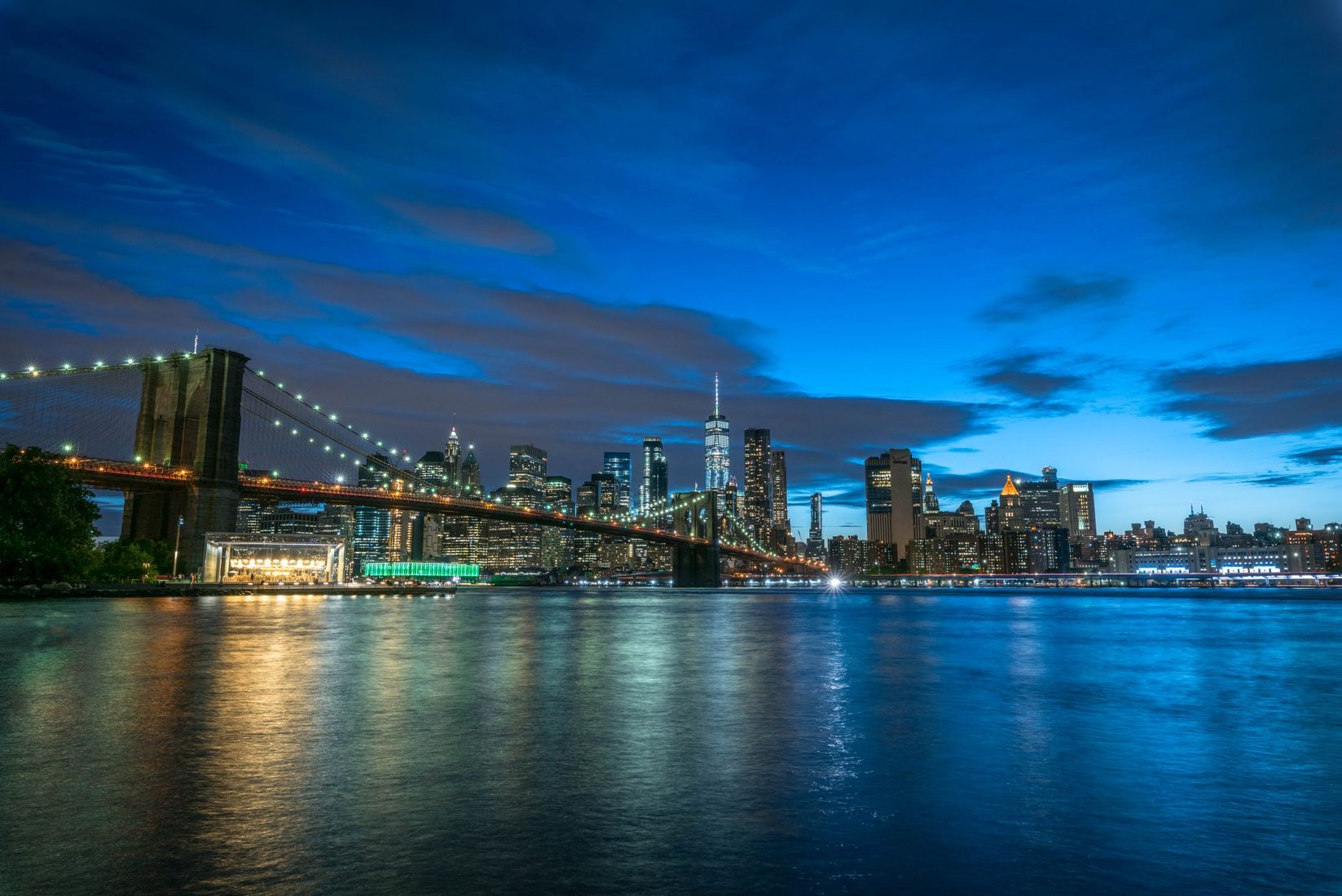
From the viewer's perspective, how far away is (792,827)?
9195 millimetres

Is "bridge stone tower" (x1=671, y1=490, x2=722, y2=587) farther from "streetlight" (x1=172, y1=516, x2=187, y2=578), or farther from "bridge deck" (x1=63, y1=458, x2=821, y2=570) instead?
"streetlight" (x1=172, y1=516, x2=187, y2=578)

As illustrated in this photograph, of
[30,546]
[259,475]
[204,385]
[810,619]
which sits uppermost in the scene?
[204,385]

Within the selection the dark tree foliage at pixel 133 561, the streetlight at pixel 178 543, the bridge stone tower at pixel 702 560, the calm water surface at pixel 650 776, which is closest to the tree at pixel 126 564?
the dark tree foliage at pixel 133 561

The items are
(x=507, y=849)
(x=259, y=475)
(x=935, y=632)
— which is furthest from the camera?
(x=259, y=475)

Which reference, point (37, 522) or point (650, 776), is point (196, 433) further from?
point (650, 776)

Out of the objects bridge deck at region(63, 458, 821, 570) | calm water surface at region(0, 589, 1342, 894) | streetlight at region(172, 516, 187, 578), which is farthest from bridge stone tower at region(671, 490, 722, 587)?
calm water surface at region(0, 589, 1342, 894)

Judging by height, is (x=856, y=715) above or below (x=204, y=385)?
below

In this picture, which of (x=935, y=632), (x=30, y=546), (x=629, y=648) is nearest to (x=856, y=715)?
(x=629, y=648)

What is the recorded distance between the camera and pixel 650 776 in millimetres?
11625

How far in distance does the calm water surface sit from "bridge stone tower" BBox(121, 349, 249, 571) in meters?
60.0

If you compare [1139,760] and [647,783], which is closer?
[647,783]

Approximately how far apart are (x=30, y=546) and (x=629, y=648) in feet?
174

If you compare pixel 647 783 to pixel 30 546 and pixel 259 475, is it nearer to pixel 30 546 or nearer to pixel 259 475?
pixel 30 546

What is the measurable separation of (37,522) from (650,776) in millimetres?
70697
